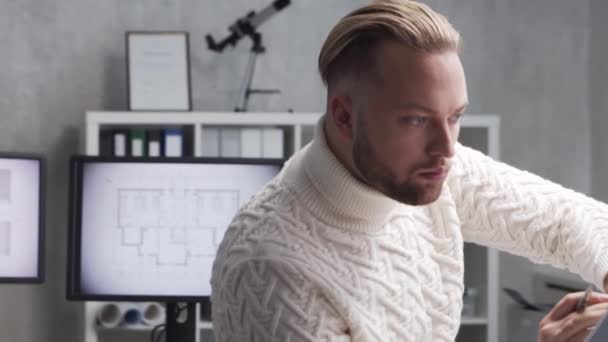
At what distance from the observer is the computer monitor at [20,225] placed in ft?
8.83

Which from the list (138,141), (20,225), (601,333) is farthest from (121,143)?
(601,333)

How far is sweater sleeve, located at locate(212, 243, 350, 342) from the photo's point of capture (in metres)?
1.12

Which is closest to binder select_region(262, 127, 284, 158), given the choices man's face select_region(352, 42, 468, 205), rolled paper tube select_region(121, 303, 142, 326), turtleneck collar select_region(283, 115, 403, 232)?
rolled paper tube select_region(121, 303, 142, 326)

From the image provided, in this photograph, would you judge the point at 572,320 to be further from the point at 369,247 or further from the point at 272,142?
the point at 272,142

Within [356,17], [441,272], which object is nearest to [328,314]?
[441,272]

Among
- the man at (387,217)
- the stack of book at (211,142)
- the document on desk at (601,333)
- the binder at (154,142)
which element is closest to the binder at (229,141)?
the stack of book at (211,142)

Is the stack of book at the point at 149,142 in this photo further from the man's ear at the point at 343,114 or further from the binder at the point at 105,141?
the man's ear at the point at 343,114

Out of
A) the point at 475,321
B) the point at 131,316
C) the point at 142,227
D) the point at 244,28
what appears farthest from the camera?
the point at 244,28

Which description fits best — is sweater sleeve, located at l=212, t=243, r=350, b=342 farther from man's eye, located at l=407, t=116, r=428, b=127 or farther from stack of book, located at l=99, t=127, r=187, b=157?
stack of book, located at l=99, t=127, r=187, b=157

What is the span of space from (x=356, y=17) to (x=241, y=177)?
1.55 meters

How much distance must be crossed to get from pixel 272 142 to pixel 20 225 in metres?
1.04

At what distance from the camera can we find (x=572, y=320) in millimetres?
1246

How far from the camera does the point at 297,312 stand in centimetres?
113

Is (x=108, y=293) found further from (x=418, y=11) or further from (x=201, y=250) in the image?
(x=418, y=11)
